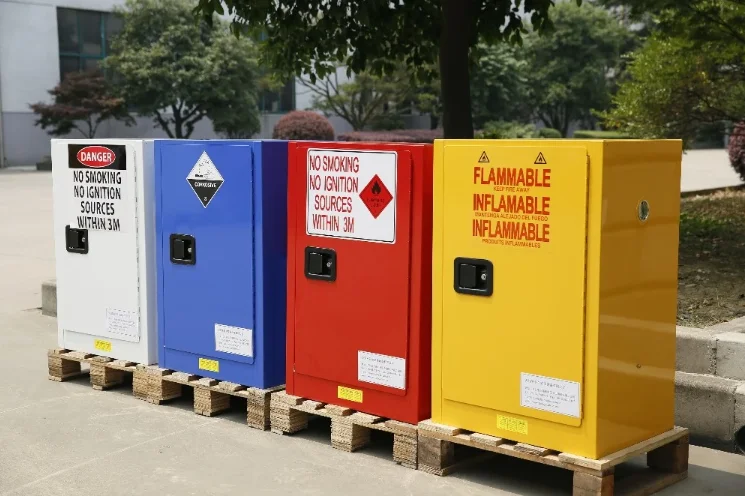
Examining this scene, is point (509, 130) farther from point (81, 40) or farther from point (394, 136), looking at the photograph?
point (81, 40)

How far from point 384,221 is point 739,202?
1100cm

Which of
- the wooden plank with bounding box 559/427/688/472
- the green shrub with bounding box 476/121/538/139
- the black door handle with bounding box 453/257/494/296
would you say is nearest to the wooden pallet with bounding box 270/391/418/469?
the black door handle with bounding box 453/257/494/296

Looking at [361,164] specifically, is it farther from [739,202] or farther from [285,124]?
[285,124]

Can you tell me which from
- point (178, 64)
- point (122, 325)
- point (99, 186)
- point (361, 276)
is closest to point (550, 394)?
point (361, 276)

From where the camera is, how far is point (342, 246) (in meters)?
5.23

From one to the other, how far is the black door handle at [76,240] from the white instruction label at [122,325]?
1.54 ft

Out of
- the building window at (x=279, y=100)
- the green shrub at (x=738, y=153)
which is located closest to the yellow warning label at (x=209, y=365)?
the green shrub at (x=738, y=153)

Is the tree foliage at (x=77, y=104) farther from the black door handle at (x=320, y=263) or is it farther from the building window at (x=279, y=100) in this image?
the black door handle at (x=320, y=263)

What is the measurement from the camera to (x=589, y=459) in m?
4.34

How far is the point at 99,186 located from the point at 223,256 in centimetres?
119

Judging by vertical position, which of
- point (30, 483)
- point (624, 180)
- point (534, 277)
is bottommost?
point (30, 483)

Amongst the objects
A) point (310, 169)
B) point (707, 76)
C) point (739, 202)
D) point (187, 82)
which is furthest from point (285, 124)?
point (310, 169)

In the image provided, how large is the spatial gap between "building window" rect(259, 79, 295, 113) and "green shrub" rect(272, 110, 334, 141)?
8.77m

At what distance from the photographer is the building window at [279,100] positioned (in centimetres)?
4387
